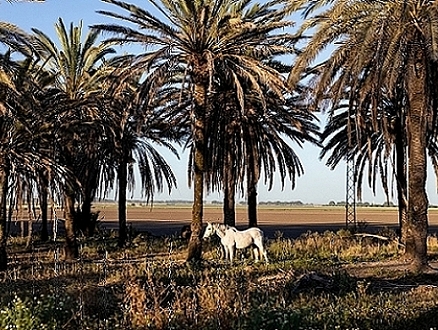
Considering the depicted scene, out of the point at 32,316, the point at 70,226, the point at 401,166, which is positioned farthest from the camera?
the point at 401,166

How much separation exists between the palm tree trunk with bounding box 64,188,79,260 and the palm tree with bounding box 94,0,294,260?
15.2 feet

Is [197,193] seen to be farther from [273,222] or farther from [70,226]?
[273,222]

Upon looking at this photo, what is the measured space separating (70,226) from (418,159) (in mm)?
11557

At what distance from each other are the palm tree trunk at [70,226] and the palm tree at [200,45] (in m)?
4.63

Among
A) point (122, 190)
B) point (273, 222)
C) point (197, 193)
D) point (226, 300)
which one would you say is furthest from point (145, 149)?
point (273, 222)

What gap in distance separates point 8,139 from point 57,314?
12005 mm

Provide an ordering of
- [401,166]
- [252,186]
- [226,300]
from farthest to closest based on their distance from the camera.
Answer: [401,166], [252,186], [226,300]

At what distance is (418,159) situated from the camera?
18.5 metres

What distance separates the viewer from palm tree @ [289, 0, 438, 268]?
56.1 ft

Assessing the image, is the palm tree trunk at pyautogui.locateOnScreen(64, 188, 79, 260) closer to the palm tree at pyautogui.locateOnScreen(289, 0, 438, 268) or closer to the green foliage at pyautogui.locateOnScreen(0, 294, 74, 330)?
the palm tree at pyautogui.locateOnScreen(289, 0, 438, 268)

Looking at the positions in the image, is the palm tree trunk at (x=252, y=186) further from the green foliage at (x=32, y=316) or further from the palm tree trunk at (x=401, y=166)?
the green foliage at (x=32, y=316)

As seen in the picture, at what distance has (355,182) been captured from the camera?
3081cm

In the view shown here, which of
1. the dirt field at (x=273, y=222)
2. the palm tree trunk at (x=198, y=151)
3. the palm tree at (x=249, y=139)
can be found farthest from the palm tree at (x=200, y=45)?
the dirt field at (x=273, y=222)

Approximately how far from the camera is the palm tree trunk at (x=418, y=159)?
18.1 m
